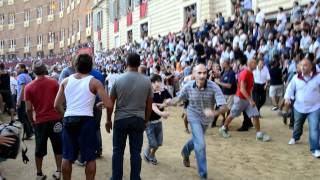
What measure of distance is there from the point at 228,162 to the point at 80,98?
332 cm

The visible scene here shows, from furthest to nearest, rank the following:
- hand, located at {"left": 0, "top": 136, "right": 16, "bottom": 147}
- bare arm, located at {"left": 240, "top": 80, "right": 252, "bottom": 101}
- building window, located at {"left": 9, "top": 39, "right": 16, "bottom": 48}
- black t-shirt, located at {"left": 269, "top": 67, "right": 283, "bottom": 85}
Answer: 1. building window, located at {"left": 9, "top": 39, "right": 16, "bottom": 48}
2. black t-shirt, located at {"left": 269, "top": 67, "right": 283, "bottom": 85}
3. bare arm, located at {"left": 240, "top": 80, "right": 252, "bottom": 101}
4. hand, located at {"left": 0, "top": 136, "right": 16, "bottom": 147}

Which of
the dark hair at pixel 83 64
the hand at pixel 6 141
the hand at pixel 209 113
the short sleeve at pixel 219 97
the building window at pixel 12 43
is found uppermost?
the building window at pixel 12 43

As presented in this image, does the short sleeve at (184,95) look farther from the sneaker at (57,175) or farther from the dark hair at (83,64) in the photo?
the sneaker at (57,175)

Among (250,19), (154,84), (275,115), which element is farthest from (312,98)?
(250,19)

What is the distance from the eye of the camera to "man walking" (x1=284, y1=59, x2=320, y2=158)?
830cm

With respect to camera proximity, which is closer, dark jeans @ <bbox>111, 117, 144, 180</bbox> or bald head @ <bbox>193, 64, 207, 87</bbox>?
dark jeans @ <bbox>111, 117, 144, 180</bbox>

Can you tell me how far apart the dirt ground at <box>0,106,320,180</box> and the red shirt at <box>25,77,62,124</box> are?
986mm

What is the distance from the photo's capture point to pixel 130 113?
19.7ft

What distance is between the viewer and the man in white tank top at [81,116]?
5.61 metres

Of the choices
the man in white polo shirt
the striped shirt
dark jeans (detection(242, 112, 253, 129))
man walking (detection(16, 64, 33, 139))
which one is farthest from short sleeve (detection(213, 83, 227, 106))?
the man in white polo shirt

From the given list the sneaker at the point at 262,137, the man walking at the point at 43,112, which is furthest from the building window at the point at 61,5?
the man walking at the point at 43,112

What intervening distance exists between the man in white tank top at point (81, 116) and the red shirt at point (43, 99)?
1.03 metres

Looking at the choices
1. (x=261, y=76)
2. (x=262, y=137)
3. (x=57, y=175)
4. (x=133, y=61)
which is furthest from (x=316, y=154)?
(x=261, y=76)

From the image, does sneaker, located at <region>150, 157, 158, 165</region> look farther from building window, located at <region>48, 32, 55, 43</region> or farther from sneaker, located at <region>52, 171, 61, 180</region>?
→ building window, located at <region>48, 32, 55, 43</region>
